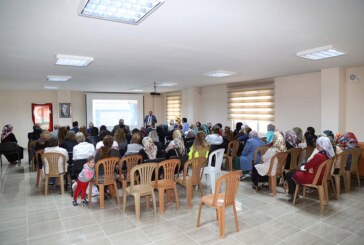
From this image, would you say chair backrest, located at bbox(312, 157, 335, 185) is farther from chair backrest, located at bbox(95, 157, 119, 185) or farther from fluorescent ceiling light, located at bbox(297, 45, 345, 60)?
chair backrest, located at bbox(95, 157, 119, 185)

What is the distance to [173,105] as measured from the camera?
41.5 ft

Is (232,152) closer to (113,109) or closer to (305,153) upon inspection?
(305,153)

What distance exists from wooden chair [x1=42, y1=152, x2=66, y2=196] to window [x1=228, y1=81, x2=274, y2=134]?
612cm

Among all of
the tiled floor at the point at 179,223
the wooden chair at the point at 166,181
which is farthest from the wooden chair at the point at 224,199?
the wooden chair at the point at 166,181

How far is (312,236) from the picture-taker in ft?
9.65

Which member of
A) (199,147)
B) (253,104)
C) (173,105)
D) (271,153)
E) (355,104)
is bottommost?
(271,153)

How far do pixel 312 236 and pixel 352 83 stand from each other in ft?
15.1

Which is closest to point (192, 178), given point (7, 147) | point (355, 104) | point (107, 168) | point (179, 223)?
point (179, 223)

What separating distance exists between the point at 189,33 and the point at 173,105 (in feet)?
31.3

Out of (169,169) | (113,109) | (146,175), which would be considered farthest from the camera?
(113,109)

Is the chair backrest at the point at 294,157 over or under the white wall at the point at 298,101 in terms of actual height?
under

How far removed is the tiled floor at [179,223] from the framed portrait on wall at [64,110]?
7585 mm

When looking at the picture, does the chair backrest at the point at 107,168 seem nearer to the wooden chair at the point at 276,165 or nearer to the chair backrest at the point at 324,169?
the wooden chair at the point at 276,165

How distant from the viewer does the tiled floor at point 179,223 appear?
2.92 meters
